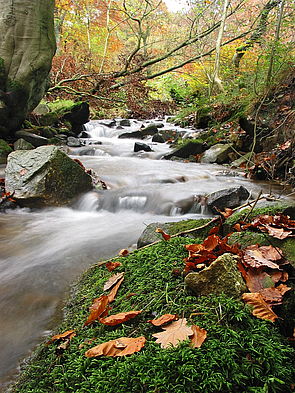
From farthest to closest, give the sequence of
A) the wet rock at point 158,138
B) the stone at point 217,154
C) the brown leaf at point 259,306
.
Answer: the wet rock at point 158,138, the stone at point 217,154, the brown leaf at point 259,306

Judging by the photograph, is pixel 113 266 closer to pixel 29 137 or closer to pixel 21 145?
pixel 21 145

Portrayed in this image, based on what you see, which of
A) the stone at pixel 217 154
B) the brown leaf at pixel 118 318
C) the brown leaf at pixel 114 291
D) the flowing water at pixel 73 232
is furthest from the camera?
the stone at pixel 217 154

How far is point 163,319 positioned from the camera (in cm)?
125

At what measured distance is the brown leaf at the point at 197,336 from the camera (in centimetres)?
106

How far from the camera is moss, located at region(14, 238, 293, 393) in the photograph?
936 mm

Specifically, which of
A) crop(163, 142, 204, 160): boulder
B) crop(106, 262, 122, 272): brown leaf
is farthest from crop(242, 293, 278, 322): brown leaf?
crop(163, 142, 204, 160): boulder

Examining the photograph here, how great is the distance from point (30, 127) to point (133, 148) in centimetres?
390

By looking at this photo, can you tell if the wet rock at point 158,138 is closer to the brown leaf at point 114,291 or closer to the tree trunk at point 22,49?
the tree trunk at point 22,49

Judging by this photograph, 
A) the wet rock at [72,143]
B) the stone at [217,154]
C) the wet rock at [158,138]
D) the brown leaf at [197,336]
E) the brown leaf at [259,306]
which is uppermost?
the wet rock at [158,138]

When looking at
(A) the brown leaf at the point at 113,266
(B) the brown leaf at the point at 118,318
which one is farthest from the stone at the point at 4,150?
(B) the brown leaf at the point at 118,318

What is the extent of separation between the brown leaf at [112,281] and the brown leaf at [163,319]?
55 centimetres

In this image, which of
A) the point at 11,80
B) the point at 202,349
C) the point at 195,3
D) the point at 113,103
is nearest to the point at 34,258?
the point at 202,349

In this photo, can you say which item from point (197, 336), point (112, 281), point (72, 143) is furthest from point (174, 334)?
point (72, 143)

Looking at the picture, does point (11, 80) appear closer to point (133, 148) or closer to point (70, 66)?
point (70, 66)
